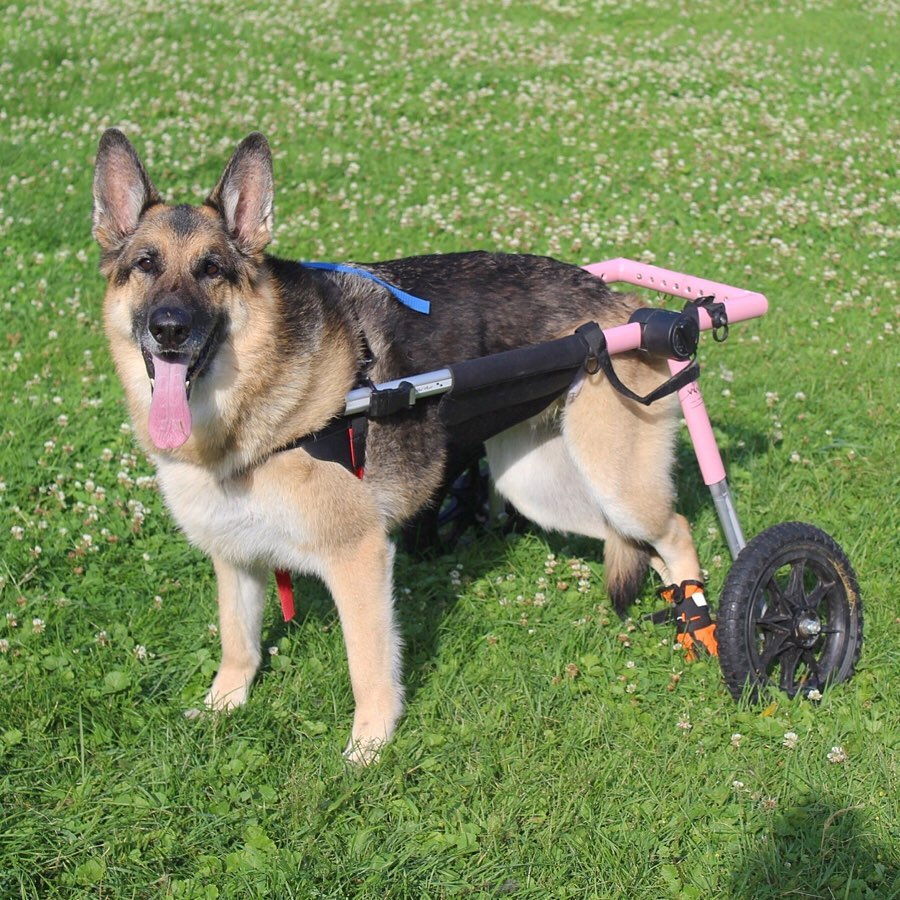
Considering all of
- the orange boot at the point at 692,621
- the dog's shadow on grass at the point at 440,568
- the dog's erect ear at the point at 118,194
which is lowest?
the dog's shadow on grass at the point at 440,568

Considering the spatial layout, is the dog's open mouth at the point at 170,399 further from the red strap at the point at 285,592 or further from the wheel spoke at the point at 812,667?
the wheel spoke at the point at 812,667

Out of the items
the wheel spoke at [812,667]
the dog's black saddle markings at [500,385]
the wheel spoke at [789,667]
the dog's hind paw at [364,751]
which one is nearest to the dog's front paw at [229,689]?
the dog's hind paw at [364,751]

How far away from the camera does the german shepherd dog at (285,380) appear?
3.86m

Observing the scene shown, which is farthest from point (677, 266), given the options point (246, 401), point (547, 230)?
point (246, 401)

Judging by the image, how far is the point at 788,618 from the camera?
4.38 metres

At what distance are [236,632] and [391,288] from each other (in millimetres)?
1650

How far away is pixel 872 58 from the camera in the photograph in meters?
13.7

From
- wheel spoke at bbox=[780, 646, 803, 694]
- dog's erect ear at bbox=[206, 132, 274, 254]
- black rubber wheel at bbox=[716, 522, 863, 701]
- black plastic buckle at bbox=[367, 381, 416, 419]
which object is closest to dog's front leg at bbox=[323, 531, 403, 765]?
black plastic buckle at bbox=[367, 381, 416, 419]

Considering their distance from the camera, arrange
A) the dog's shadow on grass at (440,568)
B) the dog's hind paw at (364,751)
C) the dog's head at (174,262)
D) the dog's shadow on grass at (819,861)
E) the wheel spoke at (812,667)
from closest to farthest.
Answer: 1. the dog's shadow on grass at (819,861)
2. the dog's head at (174,262)
3. the dog's hind paw at (364,751)
4. the wheel spoke at (812,667)
5. the dog's shadow on grass at (440,568)

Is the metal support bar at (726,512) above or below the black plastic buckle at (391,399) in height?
below

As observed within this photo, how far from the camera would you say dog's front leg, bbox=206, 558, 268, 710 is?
14.4 feet

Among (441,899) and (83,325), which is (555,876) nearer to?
(441,899)

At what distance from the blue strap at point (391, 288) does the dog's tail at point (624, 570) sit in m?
1.56

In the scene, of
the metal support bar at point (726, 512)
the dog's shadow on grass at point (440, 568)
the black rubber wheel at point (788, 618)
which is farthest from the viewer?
the dog's shadow on grass at point (440, 568)
